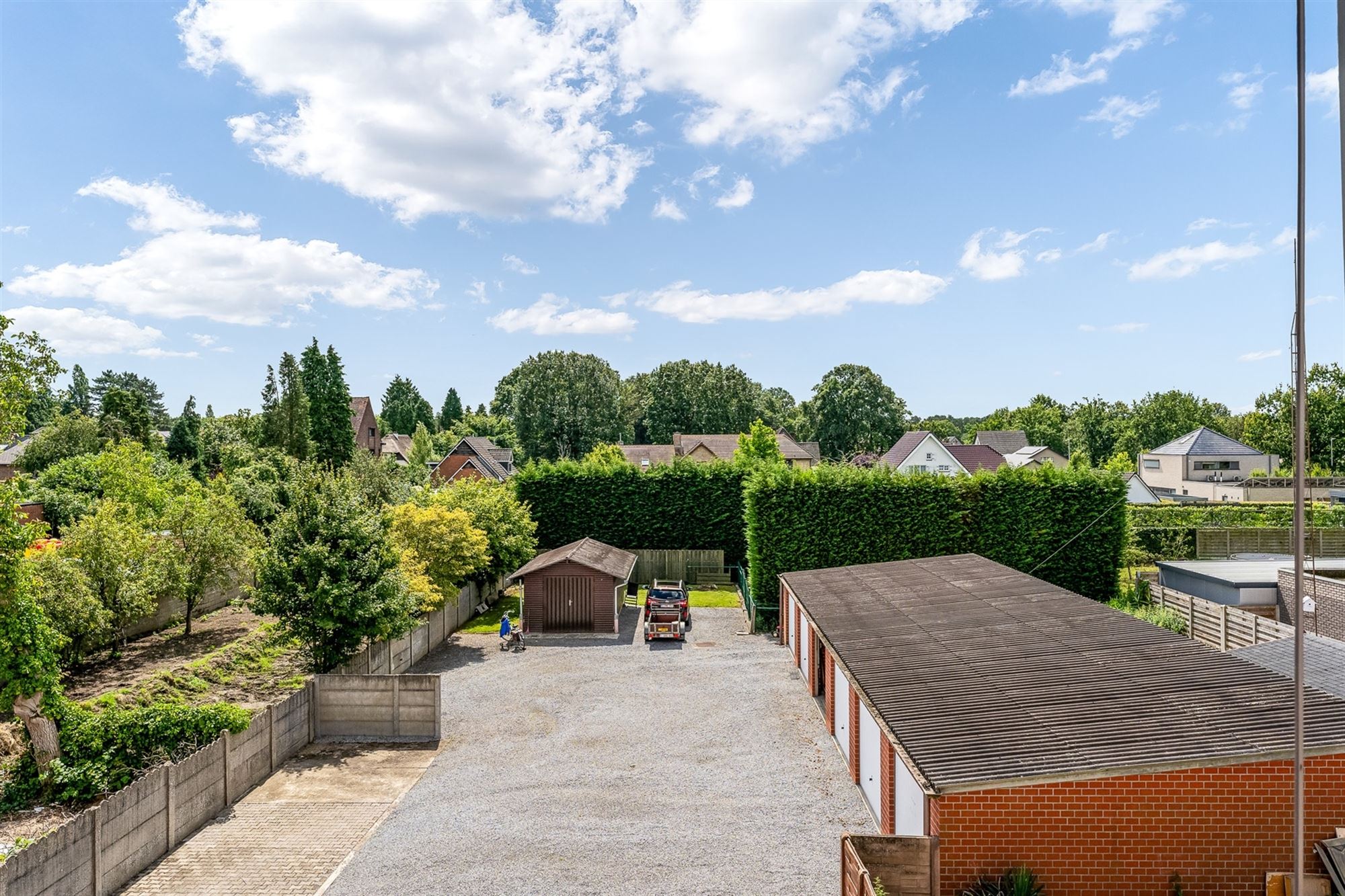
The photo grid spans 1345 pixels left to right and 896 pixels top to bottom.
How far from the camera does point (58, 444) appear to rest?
48.9 metres

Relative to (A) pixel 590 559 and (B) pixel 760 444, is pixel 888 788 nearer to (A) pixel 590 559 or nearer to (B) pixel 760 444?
(A) pixel 590 559

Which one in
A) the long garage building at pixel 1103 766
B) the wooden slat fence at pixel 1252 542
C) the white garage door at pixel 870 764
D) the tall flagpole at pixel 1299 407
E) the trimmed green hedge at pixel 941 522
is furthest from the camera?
the wooden slat fence at pixel 1252 542

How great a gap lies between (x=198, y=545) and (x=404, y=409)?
12048 centimetres

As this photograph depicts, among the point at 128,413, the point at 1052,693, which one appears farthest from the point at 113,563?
the point at 128,413

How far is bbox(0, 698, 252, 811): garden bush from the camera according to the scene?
14039mm

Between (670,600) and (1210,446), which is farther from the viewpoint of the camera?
(1210,446)

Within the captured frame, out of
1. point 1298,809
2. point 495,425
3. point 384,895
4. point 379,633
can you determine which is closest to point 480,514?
point 379,633

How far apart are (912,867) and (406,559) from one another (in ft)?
58.3

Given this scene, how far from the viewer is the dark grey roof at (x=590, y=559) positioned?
27516 millimetres

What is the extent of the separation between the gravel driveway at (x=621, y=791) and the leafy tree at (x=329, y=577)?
126 inches

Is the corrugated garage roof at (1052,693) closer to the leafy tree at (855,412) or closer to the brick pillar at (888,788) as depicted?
the brick pillar at (888,788)

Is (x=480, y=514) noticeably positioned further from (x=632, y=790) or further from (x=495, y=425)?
(x=495, y=425)

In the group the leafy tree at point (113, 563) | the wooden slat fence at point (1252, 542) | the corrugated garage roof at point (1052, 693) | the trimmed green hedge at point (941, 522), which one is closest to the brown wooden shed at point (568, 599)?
the trimmed green hedge at point (941, 522)

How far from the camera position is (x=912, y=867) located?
922 cm
